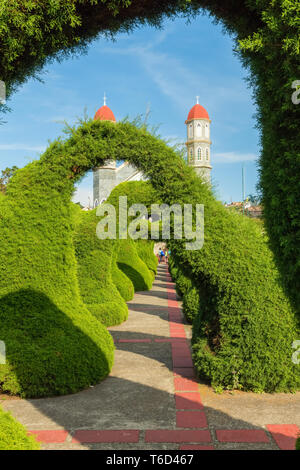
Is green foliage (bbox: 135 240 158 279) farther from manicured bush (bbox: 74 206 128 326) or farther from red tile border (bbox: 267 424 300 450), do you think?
red tile border (bbox: 267 424 300 450)

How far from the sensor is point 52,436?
3.87 metres

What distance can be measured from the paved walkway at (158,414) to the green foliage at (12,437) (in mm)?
1133

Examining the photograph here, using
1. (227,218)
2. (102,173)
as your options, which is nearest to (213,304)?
(227,218)

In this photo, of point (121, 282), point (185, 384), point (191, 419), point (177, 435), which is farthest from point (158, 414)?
point (121, 282)

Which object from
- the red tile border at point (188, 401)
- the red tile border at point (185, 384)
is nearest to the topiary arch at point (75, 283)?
the red tile border at point (185, 384)

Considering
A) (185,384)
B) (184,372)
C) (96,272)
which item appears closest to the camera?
(185,384)

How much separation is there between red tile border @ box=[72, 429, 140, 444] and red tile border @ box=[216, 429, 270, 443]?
880mm

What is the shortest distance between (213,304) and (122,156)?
8.47 ft

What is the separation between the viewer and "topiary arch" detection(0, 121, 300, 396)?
517cm

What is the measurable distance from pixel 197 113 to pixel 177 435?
53761 millimetres

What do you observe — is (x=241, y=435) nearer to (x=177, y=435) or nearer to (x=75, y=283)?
(x=177, y=435)

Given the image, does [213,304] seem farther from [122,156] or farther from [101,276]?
[101,276]

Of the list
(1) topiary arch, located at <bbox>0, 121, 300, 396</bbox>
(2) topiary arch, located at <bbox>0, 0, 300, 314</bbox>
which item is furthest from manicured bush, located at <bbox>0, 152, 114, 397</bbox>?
(2) topiary arch, located at <bbox>0, 0, 300, 314</bbox>

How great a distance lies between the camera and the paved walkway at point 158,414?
3795 millimetres
